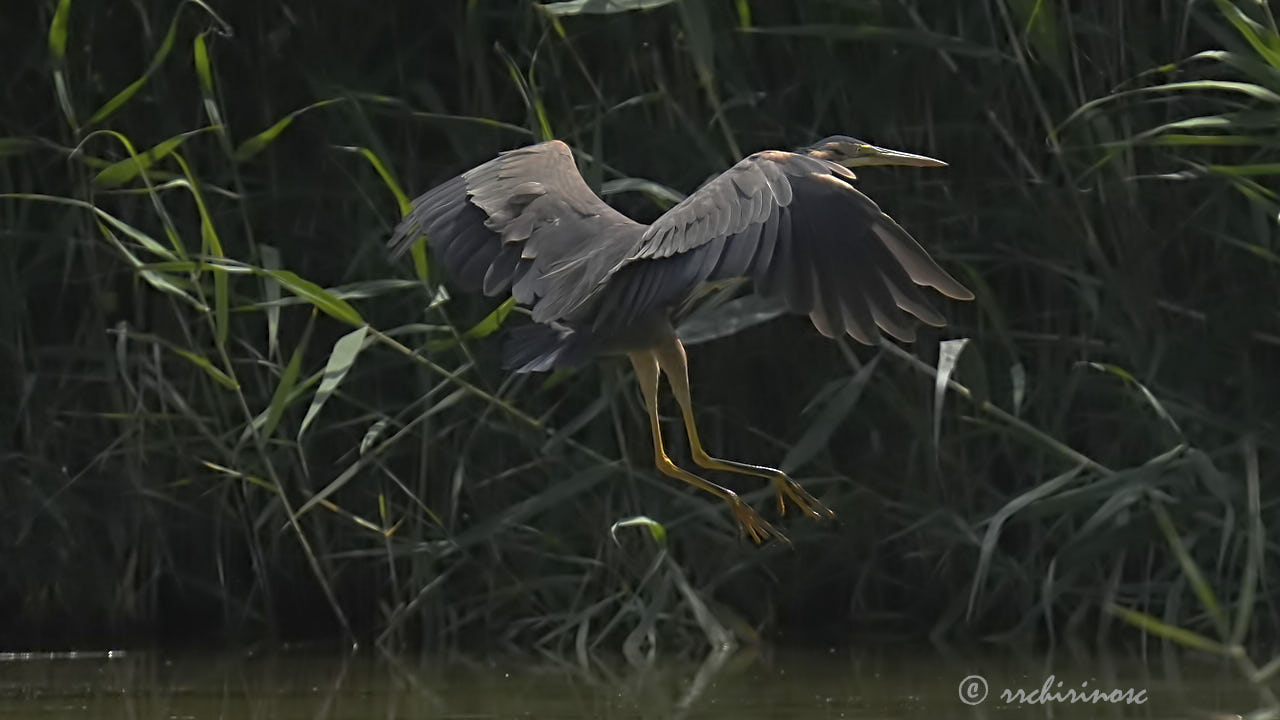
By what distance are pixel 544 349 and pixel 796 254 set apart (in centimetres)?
76

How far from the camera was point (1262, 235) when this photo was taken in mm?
4684

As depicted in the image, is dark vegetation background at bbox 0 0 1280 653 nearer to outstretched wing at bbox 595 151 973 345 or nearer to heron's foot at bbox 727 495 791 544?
heron's foot at bbox 727 495 791 544

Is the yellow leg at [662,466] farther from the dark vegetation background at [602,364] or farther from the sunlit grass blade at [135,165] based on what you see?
the sunlit grass blade at [135,165]

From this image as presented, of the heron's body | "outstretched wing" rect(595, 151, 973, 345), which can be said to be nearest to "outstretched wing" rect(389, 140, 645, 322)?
the heron's body

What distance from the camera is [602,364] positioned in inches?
195

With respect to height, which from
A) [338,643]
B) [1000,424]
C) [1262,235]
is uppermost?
[1262,235]

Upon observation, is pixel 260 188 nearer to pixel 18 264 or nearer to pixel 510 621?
pixel 18 264

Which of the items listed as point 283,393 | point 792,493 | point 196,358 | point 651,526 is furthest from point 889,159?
point 196,358

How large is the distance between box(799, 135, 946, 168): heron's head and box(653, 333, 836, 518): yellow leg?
0.49 meters

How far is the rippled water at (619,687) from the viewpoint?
398cm

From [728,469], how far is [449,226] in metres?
0.80

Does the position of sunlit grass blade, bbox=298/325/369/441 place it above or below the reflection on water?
above

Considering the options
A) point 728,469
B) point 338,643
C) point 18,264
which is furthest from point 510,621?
point 18,264

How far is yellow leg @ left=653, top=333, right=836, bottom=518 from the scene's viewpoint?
13.9 feet
